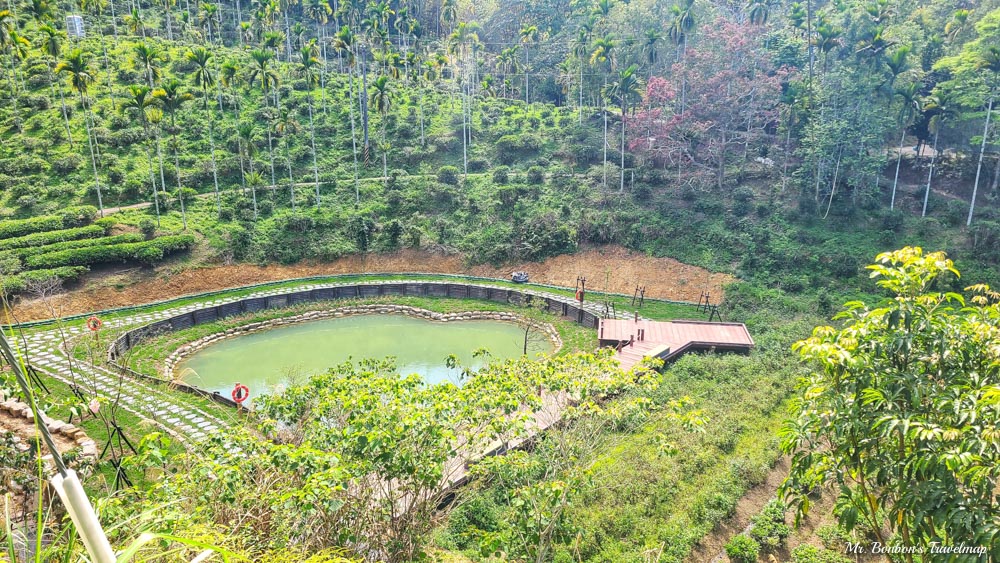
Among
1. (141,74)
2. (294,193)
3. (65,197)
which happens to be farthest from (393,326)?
(141,74)

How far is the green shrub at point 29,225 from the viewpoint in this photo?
25.7 m

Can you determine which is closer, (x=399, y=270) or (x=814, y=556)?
(x=814, y=556)

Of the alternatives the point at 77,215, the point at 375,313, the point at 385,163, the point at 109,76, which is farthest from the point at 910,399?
the point at 109,76

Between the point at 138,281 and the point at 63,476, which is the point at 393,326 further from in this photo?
the point at 63,476

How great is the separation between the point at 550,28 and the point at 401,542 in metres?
56.4

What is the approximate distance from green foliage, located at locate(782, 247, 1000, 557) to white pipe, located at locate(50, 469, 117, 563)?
5697 millimetres

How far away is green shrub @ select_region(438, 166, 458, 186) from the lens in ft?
121

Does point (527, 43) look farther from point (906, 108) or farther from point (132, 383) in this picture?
point (132, 383)

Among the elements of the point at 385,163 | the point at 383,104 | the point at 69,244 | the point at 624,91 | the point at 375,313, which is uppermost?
the point at 624,91

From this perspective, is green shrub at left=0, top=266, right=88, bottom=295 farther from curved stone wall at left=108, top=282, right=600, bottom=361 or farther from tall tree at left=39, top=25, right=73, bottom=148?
tall tree at left=39, top=25, right=73, bottom=148

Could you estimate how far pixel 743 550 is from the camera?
30.9 feet

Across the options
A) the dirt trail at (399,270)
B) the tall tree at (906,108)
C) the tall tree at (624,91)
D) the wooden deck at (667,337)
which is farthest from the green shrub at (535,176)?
the tall tree at (906,108)

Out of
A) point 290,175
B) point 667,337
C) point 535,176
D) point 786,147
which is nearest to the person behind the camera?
point 667,337

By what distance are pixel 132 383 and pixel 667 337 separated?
18.0 meters
